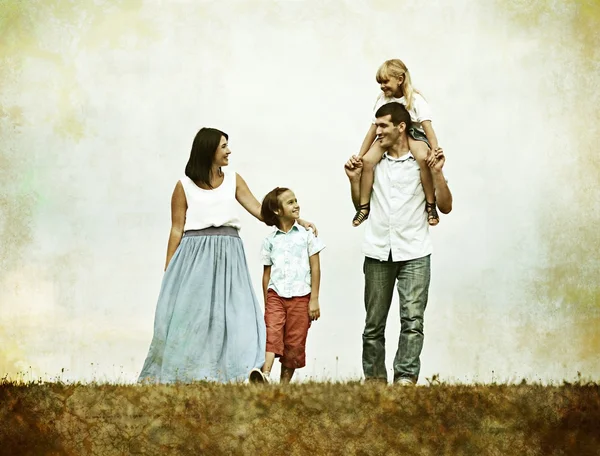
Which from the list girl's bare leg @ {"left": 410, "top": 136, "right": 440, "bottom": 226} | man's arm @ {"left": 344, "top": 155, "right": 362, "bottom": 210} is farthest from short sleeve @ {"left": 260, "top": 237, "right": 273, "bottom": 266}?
girl's bare leg @ {"left": 410, "top": 136, "right": 440, "bottom": 226}

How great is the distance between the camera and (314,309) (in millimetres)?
8250

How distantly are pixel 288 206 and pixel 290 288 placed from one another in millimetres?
624

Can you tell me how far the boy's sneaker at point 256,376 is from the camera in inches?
299

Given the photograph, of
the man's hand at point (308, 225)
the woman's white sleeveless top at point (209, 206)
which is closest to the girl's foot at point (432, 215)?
the man's hand at point (308, 225)

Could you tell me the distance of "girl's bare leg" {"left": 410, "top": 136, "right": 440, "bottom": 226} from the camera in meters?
7.45

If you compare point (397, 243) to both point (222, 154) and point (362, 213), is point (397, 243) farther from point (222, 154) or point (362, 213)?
point (222, 154)

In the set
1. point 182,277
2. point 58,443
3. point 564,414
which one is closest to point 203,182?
point 182,277

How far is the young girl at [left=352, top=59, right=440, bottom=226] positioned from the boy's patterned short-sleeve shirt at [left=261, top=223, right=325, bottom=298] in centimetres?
74

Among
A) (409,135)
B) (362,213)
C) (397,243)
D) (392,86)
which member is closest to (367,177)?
(362,213)

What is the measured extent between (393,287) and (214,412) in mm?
1840

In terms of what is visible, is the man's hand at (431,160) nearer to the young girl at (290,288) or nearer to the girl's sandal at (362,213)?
the girl's sandal at (362,213)

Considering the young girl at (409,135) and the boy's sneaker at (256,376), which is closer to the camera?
the young girl at (409,135)

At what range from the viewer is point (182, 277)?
311 inches

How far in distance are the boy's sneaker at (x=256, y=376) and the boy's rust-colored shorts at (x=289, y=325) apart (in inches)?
25.4
